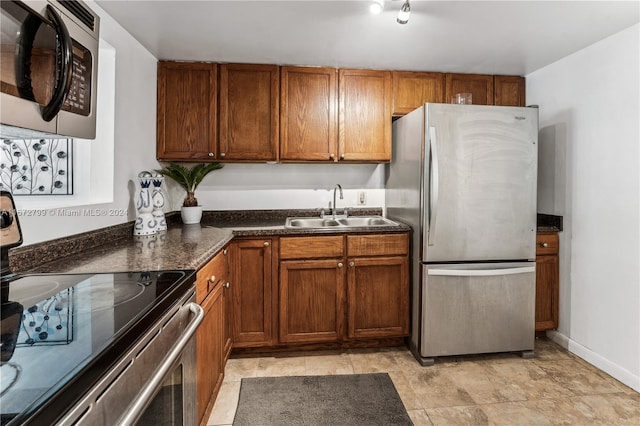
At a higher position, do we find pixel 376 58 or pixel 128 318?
pixel 376 58

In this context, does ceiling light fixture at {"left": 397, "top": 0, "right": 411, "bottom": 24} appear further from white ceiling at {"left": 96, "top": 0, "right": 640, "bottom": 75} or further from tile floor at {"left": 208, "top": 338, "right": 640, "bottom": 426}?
tile floor at {"left": 208, "top": 338, "right": 640, "bottom": 426}

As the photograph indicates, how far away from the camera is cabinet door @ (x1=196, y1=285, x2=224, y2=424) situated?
5.04 feet

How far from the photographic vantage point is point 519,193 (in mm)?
2369

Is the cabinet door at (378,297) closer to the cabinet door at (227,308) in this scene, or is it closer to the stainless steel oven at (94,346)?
the cabinet door at (227,308)

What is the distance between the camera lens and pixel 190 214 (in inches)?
106

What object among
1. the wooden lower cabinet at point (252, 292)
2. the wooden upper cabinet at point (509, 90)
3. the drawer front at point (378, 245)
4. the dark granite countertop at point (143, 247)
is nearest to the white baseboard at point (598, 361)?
the dark granite countertop at point (143, 247)

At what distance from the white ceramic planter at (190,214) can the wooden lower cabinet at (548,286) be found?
270cm

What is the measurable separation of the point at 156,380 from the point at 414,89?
2.75 meters

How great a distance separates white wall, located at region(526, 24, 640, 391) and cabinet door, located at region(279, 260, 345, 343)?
173 centimetres

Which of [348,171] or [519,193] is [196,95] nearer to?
[348,171]

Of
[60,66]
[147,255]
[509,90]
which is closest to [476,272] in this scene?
[509,90]

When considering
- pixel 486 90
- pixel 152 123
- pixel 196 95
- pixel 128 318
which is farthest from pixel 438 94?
pixel 128 318

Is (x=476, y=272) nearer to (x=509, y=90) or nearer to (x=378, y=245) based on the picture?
(x=378, y=245)

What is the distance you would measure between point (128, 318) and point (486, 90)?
3105 mm
